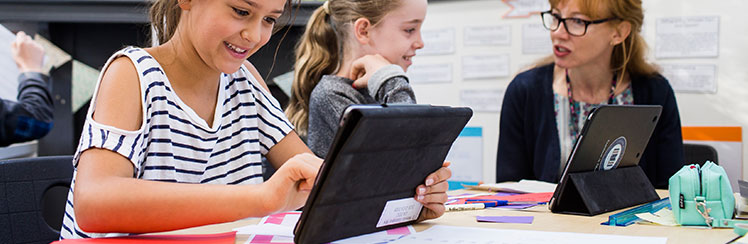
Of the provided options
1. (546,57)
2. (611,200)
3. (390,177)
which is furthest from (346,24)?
(390,177)

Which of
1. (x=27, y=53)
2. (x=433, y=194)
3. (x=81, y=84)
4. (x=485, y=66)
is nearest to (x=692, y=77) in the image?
(x=485, y=66)

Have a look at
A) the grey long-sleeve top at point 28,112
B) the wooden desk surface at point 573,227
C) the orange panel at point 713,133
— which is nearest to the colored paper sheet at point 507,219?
the wooden desk surface at point 573,227

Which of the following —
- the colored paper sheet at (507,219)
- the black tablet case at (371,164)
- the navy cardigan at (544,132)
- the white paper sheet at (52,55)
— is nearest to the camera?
the black tablet case at (371,164)

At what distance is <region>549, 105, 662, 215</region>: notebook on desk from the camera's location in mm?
1031

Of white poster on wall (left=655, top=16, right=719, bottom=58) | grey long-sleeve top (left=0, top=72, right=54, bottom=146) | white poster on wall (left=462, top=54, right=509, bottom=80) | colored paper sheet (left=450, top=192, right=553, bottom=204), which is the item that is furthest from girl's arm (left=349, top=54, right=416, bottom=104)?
grey long-sleeve top (left=0, top=72, right=54, bottom=146)

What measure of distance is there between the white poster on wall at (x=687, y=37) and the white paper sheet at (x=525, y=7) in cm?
36

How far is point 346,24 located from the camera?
1.78 metres

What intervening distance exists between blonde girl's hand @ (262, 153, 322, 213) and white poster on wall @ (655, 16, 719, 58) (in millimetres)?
1547

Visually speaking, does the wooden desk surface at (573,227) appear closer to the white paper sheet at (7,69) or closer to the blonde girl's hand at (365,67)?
the blonde girl's hand at (365,67)

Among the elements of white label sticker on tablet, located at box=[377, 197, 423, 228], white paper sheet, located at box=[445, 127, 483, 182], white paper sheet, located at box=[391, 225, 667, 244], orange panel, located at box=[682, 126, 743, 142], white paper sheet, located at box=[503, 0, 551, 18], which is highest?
white paper sheet, located at box=[503, 0, 551, 18]

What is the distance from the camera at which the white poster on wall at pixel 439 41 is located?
2.30 meters

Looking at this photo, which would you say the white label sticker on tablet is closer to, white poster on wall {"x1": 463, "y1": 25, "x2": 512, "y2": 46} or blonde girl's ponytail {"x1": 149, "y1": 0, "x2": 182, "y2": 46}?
blonde girl's ponytail {"x1": 149, "y1": 0, "x2": 182, "y2": 46}

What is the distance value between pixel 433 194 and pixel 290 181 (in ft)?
0.70

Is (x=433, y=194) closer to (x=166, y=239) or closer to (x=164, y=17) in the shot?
(x=166, y=239)
